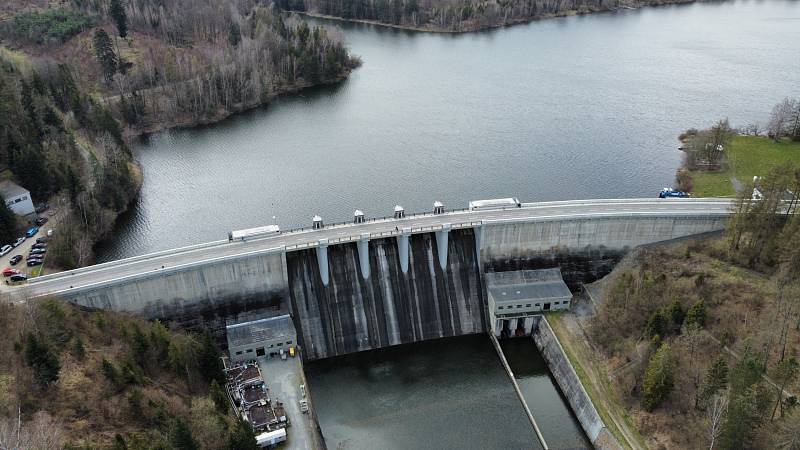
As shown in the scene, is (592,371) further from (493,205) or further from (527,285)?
(493,205)

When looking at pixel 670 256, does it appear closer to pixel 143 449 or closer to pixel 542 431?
pixel 542 431

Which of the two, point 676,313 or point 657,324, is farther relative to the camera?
point 657,324

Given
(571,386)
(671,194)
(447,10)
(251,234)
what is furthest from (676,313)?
(447,10)

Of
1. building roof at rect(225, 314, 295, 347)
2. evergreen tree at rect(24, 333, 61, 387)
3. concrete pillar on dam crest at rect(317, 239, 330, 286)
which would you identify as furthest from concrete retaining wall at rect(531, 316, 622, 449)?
evergreen tree at rect(24, 333, 61, 387)

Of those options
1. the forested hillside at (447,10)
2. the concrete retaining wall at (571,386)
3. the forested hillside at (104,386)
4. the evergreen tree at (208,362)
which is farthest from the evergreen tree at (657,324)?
the forested hillside at (447,10)

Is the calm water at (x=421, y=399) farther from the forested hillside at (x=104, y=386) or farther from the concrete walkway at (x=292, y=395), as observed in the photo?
the forested hillside at (x=104, y=386)
